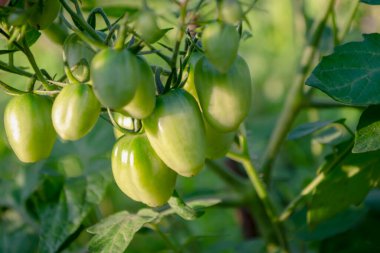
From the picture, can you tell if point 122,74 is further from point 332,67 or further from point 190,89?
point 332,67

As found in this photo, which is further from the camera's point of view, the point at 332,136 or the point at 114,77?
the point at 332,136

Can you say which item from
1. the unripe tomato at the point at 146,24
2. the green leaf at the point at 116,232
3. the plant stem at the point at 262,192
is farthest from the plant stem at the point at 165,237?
the unripe tomato at the point at 146,24

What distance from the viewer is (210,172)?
1878mm

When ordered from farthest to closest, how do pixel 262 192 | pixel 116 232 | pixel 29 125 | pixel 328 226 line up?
1. pixel 328 226
2. pixel 262 192
3. pixel 116 232
4. pixel 29 125

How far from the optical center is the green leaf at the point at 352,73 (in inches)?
29.7

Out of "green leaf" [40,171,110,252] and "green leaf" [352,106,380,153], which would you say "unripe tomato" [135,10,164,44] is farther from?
"green leaf" [40,171,110,252]

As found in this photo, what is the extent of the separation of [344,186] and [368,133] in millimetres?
180

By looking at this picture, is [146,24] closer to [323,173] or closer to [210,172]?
[323,173]

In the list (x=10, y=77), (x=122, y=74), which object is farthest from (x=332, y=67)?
(x=10, y=77)

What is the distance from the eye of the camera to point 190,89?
0.71 meters

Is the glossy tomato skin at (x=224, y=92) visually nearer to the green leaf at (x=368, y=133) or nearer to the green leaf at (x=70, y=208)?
the green leaf at (x=368, y=133)

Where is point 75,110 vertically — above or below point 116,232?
above

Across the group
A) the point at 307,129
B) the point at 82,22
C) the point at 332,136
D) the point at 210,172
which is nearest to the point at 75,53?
the point at 82,22

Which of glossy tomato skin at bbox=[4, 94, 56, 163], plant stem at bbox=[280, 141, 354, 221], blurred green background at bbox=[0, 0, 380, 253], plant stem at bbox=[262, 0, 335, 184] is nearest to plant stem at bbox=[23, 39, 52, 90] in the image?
glossy tomato skin at bbox=[4, 94, 56, 163]
